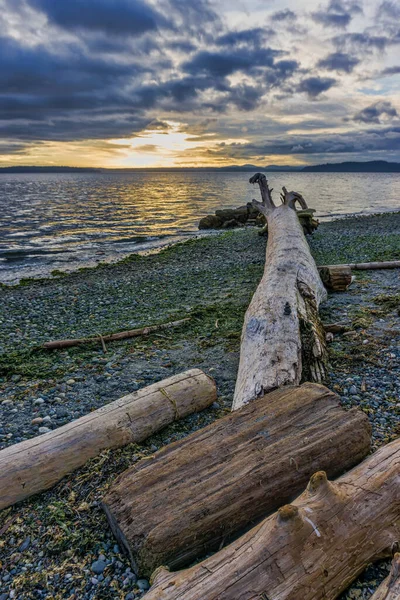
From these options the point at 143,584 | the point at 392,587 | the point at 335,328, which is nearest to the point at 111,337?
the point at 335,328

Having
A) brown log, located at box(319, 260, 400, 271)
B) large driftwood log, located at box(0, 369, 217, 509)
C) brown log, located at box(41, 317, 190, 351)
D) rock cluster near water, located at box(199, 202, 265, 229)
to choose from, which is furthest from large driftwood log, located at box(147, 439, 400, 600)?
rock cluster near water, located at box(199, 202, 265, 229)

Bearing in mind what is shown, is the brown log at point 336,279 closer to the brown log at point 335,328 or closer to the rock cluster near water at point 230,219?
the brown log at point 335,328

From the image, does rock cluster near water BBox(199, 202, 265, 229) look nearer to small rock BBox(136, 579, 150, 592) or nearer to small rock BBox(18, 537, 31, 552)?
small rock BBox(18, 537, 31, 552)

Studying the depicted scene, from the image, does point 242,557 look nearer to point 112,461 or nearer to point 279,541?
point 279,541

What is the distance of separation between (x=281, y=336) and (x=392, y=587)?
3.20 metres

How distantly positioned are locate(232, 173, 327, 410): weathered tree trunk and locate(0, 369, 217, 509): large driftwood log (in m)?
0.62

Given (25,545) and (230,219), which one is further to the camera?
(230,219)

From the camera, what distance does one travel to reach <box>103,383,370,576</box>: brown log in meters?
2.74

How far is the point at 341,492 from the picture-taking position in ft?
9.02

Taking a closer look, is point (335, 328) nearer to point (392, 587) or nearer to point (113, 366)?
point (113, 366)

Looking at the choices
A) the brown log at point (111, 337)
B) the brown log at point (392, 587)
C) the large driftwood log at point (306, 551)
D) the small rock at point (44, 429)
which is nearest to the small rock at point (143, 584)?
the large driftwood log at point (306, 551)

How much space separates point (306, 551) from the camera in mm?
2361

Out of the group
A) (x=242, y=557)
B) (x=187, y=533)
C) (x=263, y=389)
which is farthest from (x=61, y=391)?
(x=242, y=557)

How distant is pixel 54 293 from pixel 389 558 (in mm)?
11514
